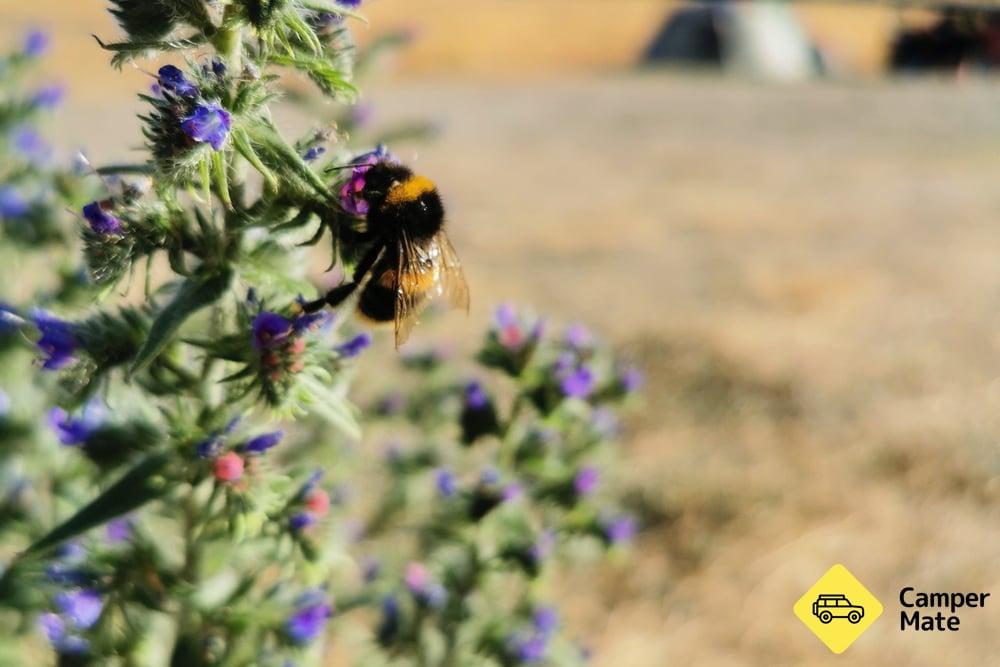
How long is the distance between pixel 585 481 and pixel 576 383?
0.31 metres

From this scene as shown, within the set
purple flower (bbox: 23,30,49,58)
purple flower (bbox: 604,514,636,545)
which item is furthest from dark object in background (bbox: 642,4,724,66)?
purple flower (bbox: 604,514,636,545)

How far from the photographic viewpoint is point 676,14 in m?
19.8

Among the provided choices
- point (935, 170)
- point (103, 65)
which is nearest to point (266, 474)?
point (935, 170)

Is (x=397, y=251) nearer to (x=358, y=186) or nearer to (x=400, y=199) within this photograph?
(x=400, y=199)

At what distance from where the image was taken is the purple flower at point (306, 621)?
79.4 inches

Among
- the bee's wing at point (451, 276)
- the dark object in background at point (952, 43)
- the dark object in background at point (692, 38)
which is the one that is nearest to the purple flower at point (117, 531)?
the bee's wing at point (451, 276)

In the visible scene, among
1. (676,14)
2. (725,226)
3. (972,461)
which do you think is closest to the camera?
(972,461)

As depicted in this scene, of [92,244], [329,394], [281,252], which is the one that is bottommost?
[329,394]

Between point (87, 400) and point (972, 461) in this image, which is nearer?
point (87, 400)

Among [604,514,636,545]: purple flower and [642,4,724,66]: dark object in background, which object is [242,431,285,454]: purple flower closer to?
[604,514,636,545]: purple flower

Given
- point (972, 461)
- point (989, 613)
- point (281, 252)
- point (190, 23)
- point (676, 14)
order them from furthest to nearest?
point (676, 14), point (972, 461), point (989, 613), point (281, 252), point (190, 23)

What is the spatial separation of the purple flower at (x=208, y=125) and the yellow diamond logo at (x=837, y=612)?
8.19 ft

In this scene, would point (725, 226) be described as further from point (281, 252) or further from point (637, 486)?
point (281, 252)

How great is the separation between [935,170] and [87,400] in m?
9.49
